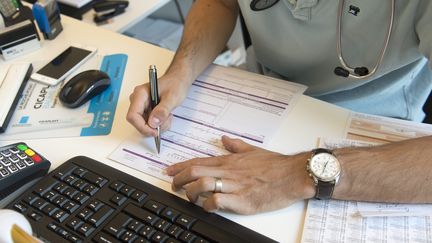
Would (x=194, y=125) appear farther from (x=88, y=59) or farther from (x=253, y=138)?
(x=88, y=59)

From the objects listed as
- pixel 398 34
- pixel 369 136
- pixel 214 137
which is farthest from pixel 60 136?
pixel 398 34

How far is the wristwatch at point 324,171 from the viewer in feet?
2.37

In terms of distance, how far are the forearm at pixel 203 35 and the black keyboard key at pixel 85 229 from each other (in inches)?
15.9

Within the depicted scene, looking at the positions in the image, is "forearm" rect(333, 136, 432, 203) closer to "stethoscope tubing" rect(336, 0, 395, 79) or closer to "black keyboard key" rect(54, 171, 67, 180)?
"stethoscope tubing" rect(336, 0, 395, 79)

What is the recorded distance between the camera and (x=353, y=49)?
1.00 meters

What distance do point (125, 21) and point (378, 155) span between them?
0.96 m

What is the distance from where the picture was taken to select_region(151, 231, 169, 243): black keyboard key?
2.17ft

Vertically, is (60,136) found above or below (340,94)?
above

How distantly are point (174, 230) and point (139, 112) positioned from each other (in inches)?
11.5

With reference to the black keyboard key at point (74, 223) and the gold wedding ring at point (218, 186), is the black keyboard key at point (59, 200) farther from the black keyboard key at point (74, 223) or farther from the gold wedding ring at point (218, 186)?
the gold wedding ring at point (218, 186)

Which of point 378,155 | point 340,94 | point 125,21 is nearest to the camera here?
point 378,155

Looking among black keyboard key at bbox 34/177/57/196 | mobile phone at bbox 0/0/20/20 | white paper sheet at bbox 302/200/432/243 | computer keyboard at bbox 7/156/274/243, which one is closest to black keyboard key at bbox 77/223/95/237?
computer keyboard at bbox 7/156/274/243

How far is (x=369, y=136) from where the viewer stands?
850mm

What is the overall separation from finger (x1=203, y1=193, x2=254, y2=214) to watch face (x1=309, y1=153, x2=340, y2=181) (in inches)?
4.9
